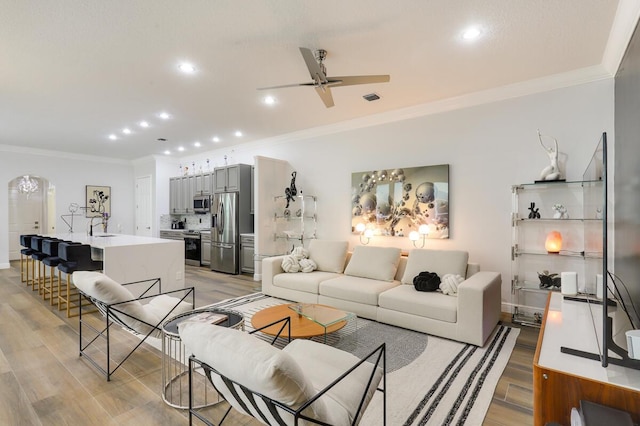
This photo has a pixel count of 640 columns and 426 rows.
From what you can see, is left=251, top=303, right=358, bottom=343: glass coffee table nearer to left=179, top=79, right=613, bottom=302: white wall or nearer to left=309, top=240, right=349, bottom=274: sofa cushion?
left=309, top=240, right=349, bottom=274: sofa cushion

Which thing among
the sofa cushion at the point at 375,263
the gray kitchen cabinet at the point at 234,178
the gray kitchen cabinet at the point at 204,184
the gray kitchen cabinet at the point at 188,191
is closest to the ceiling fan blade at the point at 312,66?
the sofa cushion at the point at 375,263

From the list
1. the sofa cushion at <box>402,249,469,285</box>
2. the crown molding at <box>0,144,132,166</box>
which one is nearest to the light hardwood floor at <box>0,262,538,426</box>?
the sofa cushion at <box>402,249,469,285</box>

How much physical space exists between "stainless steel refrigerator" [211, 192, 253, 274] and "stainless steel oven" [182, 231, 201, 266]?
33.1 inches

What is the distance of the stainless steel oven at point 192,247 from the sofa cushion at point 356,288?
14.8 ft

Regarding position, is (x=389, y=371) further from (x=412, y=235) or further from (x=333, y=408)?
(x=412, y=235)

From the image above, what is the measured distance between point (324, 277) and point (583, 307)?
2.82 m

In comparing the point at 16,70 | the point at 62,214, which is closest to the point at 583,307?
the point at 16,70

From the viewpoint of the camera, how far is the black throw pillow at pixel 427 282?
11.9ft

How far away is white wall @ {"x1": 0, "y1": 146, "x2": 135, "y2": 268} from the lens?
7238 mm

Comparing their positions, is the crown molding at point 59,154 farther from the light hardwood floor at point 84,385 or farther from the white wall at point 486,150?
the white wall at point 486,150

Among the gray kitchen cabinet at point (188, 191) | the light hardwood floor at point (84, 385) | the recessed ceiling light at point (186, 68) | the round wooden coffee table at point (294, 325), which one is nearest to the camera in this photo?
the light hardwood floor at point (84, 385)

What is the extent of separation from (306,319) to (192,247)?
553cm

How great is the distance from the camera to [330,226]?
18.6 ft

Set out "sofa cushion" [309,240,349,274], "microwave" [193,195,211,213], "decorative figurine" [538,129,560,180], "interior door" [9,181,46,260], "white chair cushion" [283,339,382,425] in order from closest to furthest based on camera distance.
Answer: "white chair cushion" [283,339,382,425] → "decorative figurine" [538,129,560,180] → "sofa cushion" [309,240,349,274] → "microwave" [193,195,211,213] → "interior door" [9,181,46,260]
